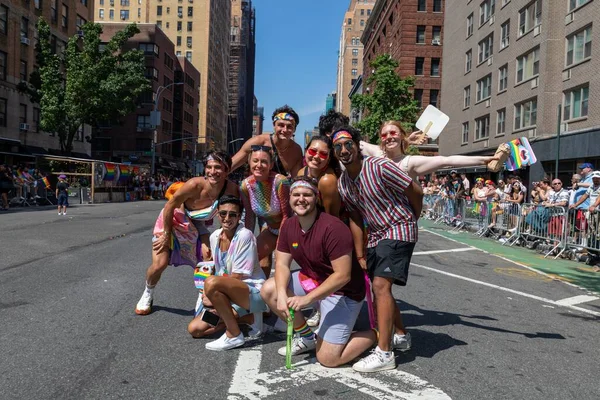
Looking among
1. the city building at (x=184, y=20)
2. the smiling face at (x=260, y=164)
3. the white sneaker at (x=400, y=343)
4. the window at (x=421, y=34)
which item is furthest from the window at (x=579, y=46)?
the city building at (x=184, y=20)

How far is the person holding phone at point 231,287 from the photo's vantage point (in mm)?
4207

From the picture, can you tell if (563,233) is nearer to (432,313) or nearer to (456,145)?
(432,313)

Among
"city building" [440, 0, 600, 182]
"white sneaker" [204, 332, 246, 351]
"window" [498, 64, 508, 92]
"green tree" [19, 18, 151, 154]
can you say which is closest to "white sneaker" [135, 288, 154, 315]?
"white sneaker" [204, 332, 246, 351]

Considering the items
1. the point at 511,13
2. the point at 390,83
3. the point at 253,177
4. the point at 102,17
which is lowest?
the point at 253,177

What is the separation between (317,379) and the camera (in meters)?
3.61

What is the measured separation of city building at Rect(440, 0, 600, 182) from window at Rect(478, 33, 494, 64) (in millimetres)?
68

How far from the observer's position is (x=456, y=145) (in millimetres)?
40844

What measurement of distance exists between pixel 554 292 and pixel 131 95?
33590mm

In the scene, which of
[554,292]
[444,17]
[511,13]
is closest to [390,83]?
[511,13]

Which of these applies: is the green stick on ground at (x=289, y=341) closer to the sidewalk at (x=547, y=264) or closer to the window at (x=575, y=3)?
the sidewalk at (x=547, y=264)

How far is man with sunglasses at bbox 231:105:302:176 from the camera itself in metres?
5.12

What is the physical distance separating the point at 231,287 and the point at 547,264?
26.4ft

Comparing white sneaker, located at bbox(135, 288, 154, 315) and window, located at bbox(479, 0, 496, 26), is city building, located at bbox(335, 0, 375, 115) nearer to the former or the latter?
window, located at bbox(479, 0, 496, 26)

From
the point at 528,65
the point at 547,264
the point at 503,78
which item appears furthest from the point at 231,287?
the point at 503,78
